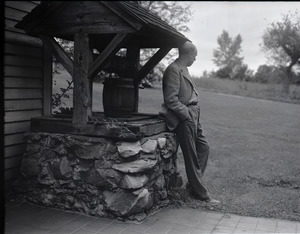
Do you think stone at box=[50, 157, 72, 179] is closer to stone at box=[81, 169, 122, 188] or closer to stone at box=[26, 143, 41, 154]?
stone at box=[81, 169, 122, 188]

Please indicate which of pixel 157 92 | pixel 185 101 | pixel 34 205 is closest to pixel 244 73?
pixel 185 101

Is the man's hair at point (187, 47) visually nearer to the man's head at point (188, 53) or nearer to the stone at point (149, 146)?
the man's head at point (188, 53)

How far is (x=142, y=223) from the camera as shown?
438 cm

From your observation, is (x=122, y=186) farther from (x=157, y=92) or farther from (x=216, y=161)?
(x=157, y=92)

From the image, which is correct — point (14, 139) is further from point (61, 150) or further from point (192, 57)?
point (192, 57)

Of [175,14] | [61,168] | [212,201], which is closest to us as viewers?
[61,168]

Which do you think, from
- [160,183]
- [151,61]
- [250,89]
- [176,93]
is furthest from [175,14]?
[160,183]

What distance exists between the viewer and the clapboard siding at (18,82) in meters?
4.75

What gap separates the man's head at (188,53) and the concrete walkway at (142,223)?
6.89 feet

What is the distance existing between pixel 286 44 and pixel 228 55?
811mm

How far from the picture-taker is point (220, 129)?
8.14 metres

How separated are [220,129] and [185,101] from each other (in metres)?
3.11

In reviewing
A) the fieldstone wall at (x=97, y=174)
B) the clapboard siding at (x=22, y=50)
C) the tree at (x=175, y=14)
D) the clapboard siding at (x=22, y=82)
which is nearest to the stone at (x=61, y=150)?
the fieldstone wall at (x=97, y=174)

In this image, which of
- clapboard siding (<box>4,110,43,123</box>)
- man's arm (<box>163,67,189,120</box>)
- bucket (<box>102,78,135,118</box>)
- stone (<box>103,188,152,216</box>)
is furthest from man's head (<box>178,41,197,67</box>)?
clapboard siding (<box>4,110,43,123</box>)
